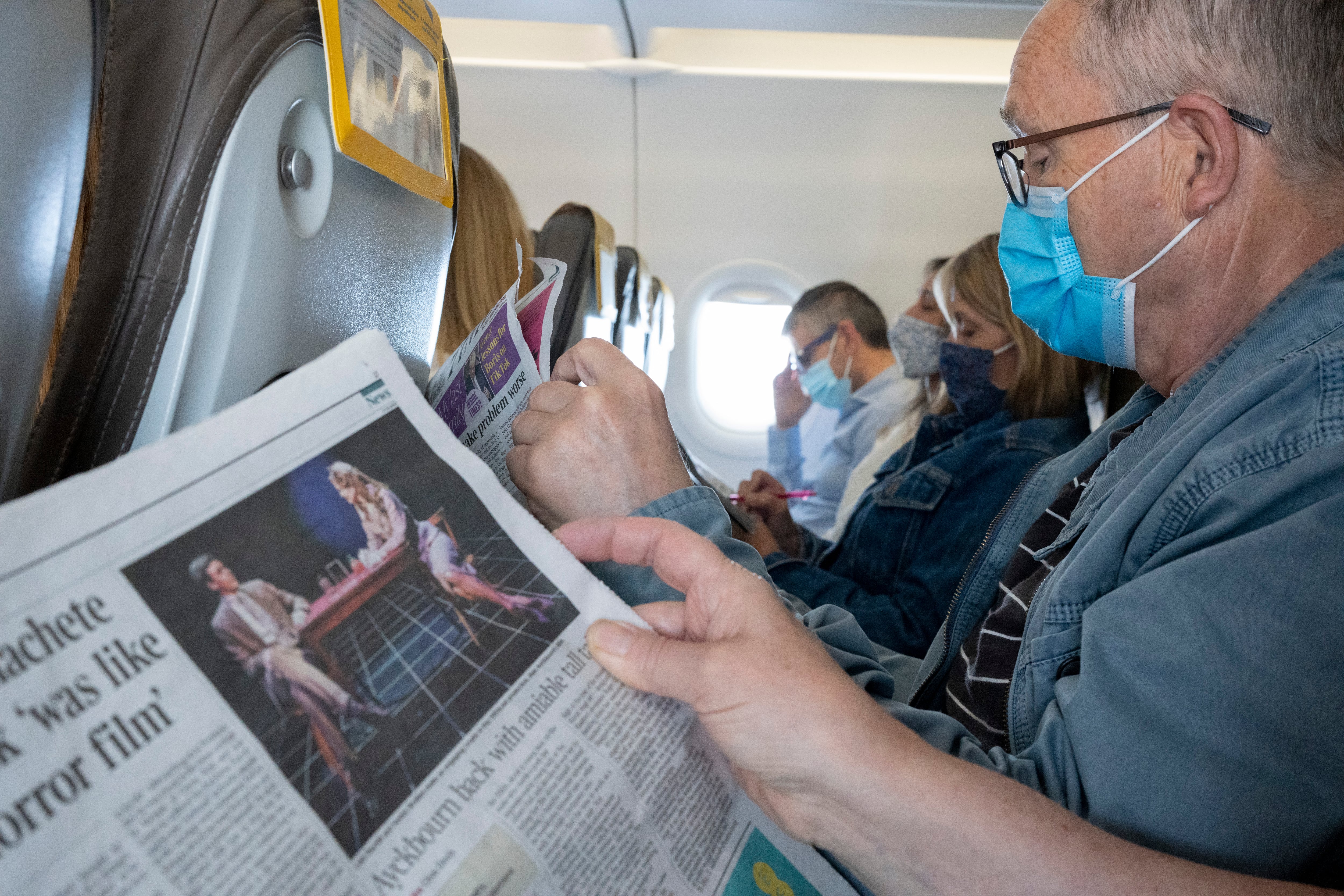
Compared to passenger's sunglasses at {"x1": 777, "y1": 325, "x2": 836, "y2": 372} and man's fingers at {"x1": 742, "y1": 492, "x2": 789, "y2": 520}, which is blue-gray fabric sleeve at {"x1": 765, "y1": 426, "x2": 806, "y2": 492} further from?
man's fingers at {"x1": 742, "y1": 492, "x2": 789, "y2": 520}

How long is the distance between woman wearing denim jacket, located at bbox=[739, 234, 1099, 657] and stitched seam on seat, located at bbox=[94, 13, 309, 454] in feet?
4.16

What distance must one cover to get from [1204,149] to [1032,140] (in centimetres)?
21

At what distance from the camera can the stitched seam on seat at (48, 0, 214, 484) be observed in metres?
0.65

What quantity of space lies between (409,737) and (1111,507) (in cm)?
71

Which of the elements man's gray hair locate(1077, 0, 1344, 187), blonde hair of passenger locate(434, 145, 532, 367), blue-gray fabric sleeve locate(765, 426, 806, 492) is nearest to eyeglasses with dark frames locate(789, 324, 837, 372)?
blue-gray fabric sleeve locate(765, 426, 806, 492)

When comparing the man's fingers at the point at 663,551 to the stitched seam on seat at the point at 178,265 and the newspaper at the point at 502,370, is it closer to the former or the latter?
the newspaper at the point at 502,370

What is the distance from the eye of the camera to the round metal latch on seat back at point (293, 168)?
0.73 metres

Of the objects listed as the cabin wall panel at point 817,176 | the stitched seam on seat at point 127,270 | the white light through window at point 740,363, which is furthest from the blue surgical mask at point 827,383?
the stitched seam on seat at point 127,270

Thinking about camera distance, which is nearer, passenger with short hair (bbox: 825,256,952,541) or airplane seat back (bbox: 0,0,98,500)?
airplane seat back (bbox: 0,0,98,500)

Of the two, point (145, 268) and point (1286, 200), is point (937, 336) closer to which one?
point (1286, 200)

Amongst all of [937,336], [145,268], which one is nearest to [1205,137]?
[145,268]

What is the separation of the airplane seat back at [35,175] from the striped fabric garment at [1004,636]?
0.90 m

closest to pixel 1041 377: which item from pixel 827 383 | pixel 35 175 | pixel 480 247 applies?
pixel 480 247

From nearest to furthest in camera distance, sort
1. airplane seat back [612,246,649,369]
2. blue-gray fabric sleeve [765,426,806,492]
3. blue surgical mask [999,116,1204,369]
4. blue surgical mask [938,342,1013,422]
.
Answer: blue surgical mask [999,116,1204,369] < blue surgical mask [938,342,1013,422] < airplane seat back [612,246,649,369] < blue-gray fabric sleeve [765,426,806,492]
